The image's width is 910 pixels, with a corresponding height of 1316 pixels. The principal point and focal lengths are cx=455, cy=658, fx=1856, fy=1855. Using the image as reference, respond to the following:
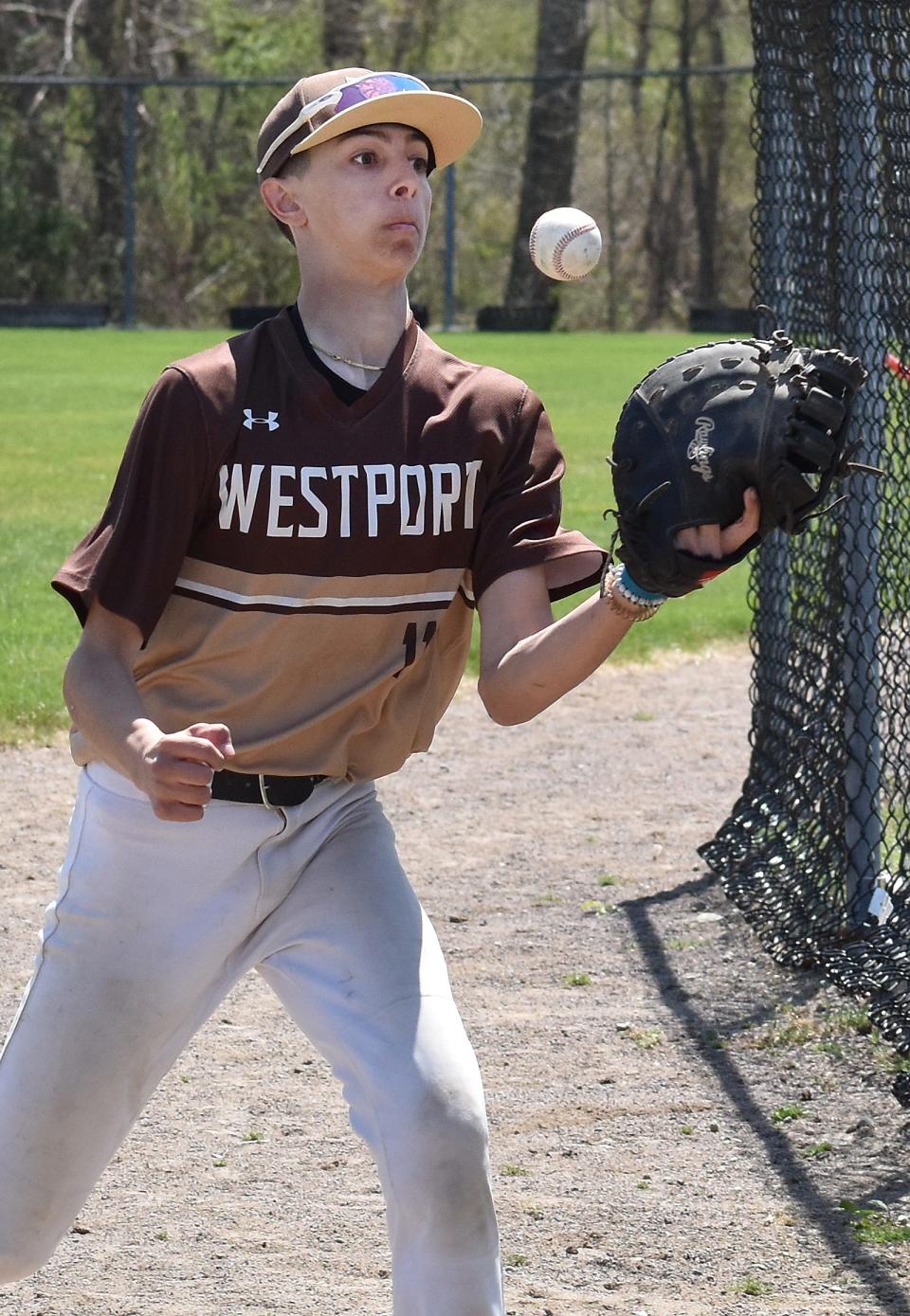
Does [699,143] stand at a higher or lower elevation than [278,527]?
higher

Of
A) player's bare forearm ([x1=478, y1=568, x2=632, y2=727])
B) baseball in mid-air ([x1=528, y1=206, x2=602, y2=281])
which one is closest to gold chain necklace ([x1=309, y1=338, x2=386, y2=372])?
player's bare forearm ([x1=478, y1=568, x2=632, y2=727])

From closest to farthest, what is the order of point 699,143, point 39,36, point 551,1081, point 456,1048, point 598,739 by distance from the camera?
point 456,1048 → point 551,1081 → point 598,739 → point 39,36 → point 699,143

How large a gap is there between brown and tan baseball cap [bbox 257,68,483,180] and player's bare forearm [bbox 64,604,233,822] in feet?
2.63

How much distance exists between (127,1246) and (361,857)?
3.73 ft

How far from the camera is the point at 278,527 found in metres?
2.82

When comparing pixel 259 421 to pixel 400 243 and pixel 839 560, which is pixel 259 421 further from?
pixel 839 560

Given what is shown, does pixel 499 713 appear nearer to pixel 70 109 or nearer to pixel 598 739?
pixel 598 739

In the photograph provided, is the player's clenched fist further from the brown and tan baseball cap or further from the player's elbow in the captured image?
the brown and tan baseball cap

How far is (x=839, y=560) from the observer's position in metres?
5.09

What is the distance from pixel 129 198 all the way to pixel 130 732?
24113 millimetres

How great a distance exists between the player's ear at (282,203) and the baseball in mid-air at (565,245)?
28.8 inches

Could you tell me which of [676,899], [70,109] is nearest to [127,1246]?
[676,899]

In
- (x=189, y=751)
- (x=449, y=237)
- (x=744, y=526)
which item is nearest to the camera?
(x=189, y=751)

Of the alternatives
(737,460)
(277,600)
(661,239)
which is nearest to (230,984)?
A: (277,600)
